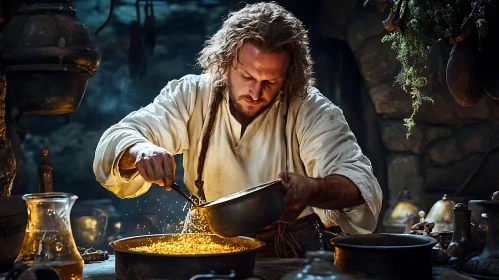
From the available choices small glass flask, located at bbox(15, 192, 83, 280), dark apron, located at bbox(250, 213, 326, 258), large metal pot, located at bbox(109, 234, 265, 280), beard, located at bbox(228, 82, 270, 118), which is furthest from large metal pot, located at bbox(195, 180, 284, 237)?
beard, located at bbox(228, 82, 270, 118)

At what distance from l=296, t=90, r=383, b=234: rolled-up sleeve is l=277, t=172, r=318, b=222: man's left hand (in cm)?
33

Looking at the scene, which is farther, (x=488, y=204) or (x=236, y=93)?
(x=236, y=93)

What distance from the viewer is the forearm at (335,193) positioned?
2.99 m

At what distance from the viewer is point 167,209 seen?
7691 millimetres

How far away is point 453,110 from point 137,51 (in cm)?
332

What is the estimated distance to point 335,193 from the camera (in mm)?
3068

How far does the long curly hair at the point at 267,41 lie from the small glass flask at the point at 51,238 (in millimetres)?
1412

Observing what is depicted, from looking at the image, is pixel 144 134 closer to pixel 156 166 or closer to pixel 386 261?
pixel 156 166

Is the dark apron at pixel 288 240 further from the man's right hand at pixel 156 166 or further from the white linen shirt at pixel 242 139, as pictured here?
the man's right hand at pixel 156 166

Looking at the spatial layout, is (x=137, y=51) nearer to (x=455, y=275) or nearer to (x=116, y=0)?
(x=116, y=0)

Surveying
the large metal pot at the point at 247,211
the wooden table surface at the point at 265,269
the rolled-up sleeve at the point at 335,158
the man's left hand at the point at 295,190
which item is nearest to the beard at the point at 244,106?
the rolled-up sleeve at the point at 335,158

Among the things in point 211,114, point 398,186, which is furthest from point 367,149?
point 211,114

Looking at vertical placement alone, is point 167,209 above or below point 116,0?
below

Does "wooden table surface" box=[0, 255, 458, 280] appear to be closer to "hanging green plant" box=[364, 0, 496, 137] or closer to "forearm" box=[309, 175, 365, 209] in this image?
"forearm" box=[309, 175, 365, 209]
